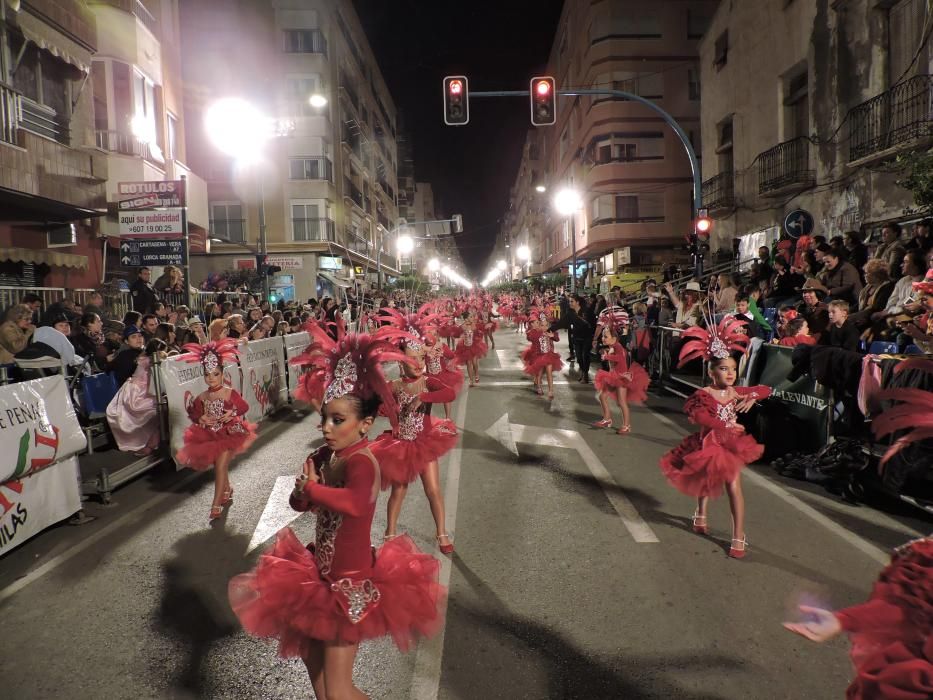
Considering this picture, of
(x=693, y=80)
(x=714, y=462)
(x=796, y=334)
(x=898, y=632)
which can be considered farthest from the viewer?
(x=693, y=80)

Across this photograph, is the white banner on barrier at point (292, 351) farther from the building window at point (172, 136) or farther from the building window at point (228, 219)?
the building window at point (228, 219)

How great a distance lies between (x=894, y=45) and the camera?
13969 mm

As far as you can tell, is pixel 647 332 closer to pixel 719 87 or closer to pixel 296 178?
pixel 719 87

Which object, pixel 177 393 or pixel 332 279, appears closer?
pixel 177 393

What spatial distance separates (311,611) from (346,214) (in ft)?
150

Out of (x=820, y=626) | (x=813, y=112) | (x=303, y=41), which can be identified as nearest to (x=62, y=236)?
(x=820, y=626)

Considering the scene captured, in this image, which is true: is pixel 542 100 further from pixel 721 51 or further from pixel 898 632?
pixel 898 632

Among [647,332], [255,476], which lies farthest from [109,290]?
[647,332]

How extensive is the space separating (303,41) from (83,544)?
140ft

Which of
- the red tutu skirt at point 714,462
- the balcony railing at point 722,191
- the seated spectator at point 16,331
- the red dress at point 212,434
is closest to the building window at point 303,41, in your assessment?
the balcony railing at point 722,191

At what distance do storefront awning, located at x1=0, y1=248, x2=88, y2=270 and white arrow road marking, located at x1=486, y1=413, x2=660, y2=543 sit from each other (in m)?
10.5

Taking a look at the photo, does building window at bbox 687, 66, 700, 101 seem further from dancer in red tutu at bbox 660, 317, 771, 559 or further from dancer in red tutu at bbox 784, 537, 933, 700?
dancer in red tutu at bbox 784, 537, 933, 700

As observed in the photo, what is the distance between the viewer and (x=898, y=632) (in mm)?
2061

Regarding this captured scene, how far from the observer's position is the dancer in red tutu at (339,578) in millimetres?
2646
